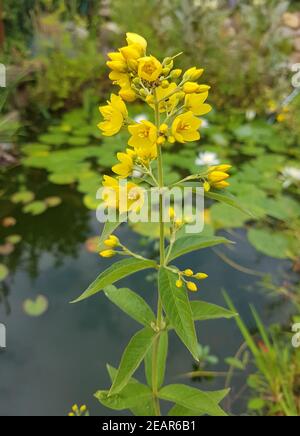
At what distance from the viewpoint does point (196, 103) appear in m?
0.75

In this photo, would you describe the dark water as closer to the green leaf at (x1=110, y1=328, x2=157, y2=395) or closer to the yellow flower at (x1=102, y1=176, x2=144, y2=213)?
the green leaf at (x1=110, y1=328, x2=157, y2=395)

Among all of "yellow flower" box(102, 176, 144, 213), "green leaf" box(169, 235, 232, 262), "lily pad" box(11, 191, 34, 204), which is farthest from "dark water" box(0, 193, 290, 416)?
"yellow flower" box(102, 176, 144, 213)

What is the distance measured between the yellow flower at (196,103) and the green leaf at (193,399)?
567mm

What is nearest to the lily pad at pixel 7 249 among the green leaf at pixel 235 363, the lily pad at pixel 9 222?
the lily pad at pixel 9 222

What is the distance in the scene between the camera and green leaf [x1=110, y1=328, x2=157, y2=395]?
31.5 inches

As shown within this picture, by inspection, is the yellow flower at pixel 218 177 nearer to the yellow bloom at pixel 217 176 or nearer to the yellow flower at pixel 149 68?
the yellow bloom at pixel 217 176

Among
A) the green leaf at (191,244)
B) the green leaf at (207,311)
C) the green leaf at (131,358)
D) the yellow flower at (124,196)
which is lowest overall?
the green leaf at (131,358)

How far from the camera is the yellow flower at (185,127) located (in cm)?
75

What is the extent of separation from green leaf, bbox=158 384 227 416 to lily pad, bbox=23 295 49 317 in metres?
0.94

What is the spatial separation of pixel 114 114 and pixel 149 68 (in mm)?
113
